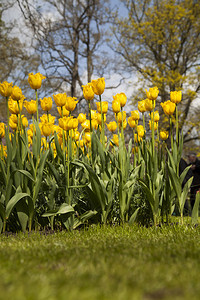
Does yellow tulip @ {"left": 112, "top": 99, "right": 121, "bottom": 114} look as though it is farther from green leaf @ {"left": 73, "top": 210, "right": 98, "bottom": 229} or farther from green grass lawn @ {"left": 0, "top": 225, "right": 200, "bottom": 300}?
green grass lawn @ {"left": 0, "top": 225, "right": 200, "bottom": 300}

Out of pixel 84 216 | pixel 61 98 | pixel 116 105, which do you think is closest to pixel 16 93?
pixel 61 98

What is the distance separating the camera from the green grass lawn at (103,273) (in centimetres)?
101

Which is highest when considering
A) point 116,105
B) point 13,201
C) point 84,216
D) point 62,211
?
point 116,105

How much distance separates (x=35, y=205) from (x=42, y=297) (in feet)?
7.70

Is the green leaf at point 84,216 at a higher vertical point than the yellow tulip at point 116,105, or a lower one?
lower

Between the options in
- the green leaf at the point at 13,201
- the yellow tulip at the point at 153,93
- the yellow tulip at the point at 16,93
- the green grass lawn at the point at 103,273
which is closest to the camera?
the green grass lawn at the point at 103,273

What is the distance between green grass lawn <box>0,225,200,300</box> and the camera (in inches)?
39.8

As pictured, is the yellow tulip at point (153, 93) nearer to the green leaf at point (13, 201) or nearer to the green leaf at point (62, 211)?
the green leaf at point (62, 211)

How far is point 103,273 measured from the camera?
4.16 feet

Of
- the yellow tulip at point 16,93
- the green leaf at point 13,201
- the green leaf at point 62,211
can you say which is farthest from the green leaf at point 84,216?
the yellow tulip at point 16,93

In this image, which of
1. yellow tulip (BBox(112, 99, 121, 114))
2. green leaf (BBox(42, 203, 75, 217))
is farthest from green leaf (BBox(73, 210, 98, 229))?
yellow tulip (BBox(112, 99, 121, 114))

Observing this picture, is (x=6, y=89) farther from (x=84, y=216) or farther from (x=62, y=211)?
(x=84, y=216)

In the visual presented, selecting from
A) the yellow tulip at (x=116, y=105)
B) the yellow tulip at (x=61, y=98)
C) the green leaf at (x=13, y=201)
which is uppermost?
the yellow tulip at (x=61, y=98)

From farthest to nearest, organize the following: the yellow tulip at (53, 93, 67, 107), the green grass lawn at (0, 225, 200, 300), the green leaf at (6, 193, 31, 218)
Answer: the yellow tulip at (53, 93, 67, 107)
the green leaf at (6, 193, 31, 218)
the green grass lawn at (0, 225, 200, 300)
